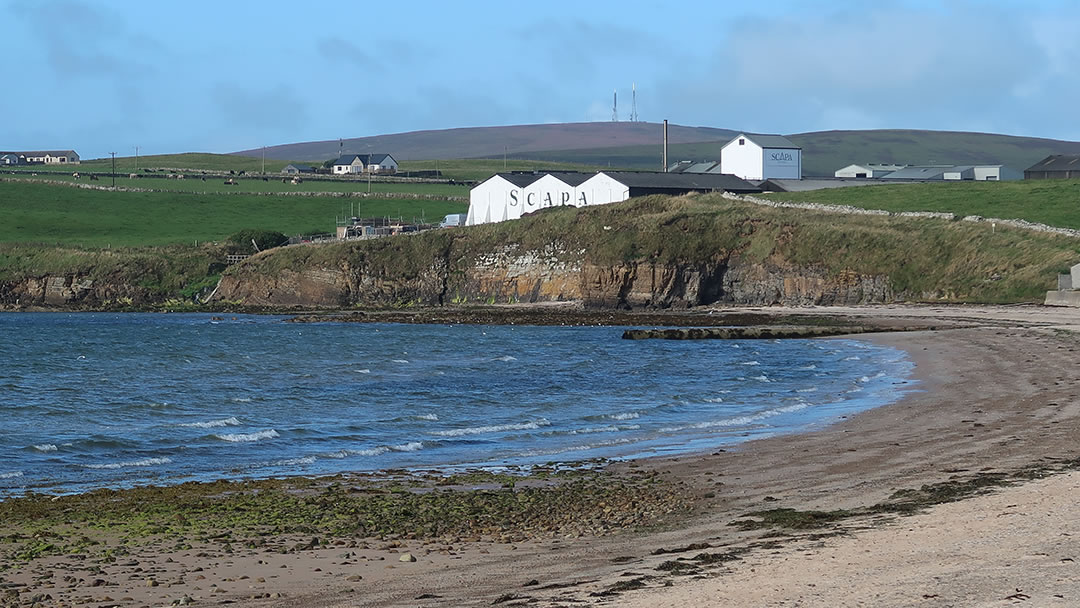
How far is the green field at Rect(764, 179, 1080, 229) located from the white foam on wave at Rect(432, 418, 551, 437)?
57223 mm

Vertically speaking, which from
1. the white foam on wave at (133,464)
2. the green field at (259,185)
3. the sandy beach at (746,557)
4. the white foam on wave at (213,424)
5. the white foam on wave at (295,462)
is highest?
the green field at (259,185)

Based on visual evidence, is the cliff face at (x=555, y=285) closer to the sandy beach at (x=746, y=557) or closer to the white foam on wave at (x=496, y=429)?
the white foam on wave at (x=496, y=429)

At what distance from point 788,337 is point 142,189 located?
4522 inches

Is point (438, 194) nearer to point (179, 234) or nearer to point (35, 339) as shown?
point (179, 234)

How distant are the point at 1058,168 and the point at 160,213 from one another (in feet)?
306

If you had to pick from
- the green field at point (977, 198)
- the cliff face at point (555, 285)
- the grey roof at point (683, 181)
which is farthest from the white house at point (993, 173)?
the cliff face at point (555, 285)

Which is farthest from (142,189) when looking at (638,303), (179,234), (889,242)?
(889,242)

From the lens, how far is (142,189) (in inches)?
6156

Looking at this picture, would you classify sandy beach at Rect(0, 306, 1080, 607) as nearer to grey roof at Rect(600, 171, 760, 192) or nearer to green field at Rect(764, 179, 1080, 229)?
green field at Rect(764, 179, 1080, 229)

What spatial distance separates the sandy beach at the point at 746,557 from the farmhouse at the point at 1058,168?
101m

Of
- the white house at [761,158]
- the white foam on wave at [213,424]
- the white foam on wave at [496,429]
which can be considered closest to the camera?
the white foam on wave at [496,429]

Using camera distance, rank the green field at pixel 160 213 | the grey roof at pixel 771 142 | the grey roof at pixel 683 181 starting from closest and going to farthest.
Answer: the grey roof at pixel 683 181 < the grey roof at pixel 771 142 < the green field at pixel 160 213

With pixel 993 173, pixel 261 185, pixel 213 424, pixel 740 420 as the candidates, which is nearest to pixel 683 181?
pixel 993 173

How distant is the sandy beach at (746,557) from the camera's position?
40.2ft
